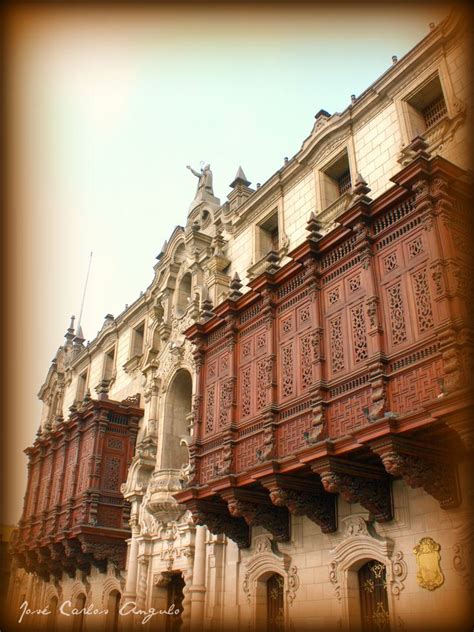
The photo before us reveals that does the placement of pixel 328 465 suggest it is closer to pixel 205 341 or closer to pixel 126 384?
pixel 205 341

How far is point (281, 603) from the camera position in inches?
515

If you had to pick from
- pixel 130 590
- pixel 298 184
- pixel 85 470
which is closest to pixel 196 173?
pixel 298 184

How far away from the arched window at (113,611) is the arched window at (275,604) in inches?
313

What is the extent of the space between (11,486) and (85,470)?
→ 14.9m

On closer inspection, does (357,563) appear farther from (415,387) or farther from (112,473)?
(112,473)

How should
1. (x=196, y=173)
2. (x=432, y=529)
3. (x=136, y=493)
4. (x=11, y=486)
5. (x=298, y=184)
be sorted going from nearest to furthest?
(x=11, y=486)
(x=432, y=529)
(x=298, y=184)
(x=136, y=493)
(x=196, y=173)

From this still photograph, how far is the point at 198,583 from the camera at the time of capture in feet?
49.0

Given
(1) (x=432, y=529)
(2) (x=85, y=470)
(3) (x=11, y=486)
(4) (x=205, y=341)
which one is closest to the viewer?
(3) (x=11, y=486)

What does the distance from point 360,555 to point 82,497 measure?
11.8m

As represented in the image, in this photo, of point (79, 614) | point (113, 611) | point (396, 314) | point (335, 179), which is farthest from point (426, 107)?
point (79, 614)

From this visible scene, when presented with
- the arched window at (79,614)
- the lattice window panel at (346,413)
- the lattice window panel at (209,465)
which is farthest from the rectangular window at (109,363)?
the lattice window panel at (346,413)

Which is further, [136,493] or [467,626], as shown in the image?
[136,493]

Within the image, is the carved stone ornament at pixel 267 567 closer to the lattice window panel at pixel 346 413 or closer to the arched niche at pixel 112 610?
the lattice window panel at pixel 346 413

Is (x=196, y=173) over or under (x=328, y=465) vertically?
over
